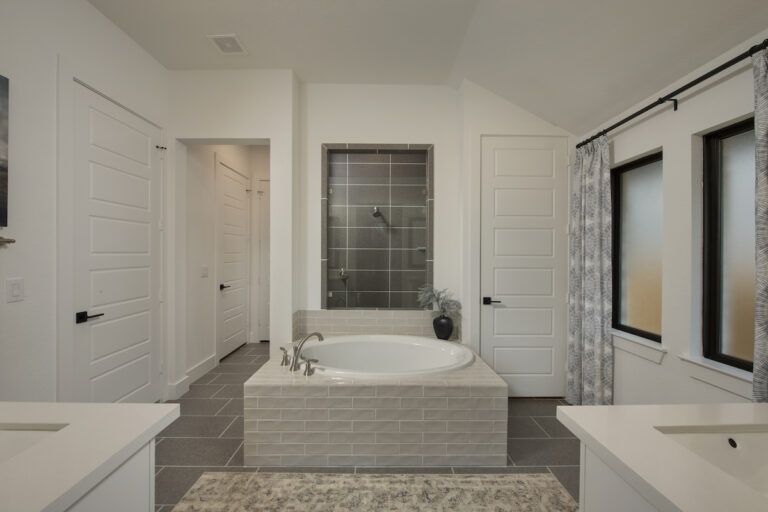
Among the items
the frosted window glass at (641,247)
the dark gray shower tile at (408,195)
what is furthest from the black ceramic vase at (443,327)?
the frosted window glass at (641,247)

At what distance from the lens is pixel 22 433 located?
0.81 meters

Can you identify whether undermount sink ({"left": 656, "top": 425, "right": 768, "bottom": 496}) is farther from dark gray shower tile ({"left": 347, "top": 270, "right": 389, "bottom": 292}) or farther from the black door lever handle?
the black door lever handle

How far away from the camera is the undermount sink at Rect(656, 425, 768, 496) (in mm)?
853

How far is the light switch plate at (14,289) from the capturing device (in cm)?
154

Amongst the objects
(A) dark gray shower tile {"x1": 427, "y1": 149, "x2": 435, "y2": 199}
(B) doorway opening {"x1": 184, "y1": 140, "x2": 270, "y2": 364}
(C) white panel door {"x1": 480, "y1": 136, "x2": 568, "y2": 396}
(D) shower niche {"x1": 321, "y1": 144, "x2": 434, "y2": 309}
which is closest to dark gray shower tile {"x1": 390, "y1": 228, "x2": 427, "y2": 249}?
(D) shower niche {"x1": 321, "y1": 144, "x2": 434, "y2": 309}

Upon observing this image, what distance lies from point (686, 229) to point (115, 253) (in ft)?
11.9

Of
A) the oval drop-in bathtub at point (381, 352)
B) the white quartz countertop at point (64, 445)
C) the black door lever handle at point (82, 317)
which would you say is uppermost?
the black door lever handle at point (82, 317)

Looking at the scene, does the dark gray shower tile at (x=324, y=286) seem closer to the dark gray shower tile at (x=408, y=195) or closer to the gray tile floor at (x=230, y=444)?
the dark gray shower tile at (x=408, y=195)

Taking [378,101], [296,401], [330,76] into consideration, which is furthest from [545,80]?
[296,401]

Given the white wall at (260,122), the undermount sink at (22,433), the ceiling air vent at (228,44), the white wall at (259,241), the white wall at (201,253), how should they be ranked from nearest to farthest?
the undermount sink at (22,433)
the ceiling air vent at (228,44)
the white wall at (260,122)
the white wall at (201,253)
the white wall at (259,241)

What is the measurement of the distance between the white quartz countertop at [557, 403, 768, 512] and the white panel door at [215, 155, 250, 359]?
346 centimetres

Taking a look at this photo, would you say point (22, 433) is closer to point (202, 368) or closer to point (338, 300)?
point (338, 300)

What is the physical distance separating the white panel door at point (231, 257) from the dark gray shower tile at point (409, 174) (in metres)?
1.92

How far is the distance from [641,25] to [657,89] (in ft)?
1.60
